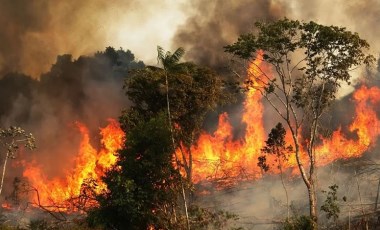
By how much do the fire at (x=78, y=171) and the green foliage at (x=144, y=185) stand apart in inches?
1659

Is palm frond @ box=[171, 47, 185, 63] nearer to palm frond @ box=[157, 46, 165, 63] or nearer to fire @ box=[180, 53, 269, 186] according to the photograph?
palm frond @ box=[157, 46, 165, 63]

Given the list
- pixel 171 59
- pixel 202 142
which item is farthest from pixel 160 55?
pixel 202 142

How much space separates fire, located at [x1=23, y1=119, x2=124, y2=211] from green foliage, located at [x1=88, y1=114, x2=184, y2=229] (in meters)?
42.1

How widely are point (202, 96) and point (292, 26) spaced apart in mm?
9277

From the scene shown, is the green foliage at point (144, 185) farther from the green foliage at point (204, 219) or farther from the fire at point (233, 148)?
the fire at point (233, 148)

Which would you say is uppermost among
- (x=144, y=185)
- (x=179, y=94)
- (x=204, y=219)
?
(x=179, y=94)

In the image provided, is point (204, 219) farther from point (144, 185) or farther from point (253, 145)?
point (253, 145)

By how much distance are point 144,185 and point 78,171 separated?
1836 inches

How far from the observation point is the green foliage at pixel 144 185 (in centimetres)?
2627

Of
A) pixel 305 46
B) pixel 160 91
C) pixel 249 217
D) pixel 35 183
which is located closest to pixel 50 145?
pixel 35 183

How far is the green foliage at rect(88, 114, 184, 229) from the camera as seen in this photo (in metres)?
26.3

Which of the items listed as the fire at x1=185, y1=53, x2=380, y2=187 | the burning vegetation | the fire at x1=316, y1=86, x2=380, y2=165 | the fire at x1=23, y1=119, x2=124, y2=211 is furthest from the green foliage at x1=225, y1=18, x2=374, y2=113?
the fire at x1=23, y1=119, x2=124, y2=211

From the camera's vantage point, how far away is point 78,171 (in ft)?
231

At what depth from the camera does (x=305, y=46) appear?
3045 cm
